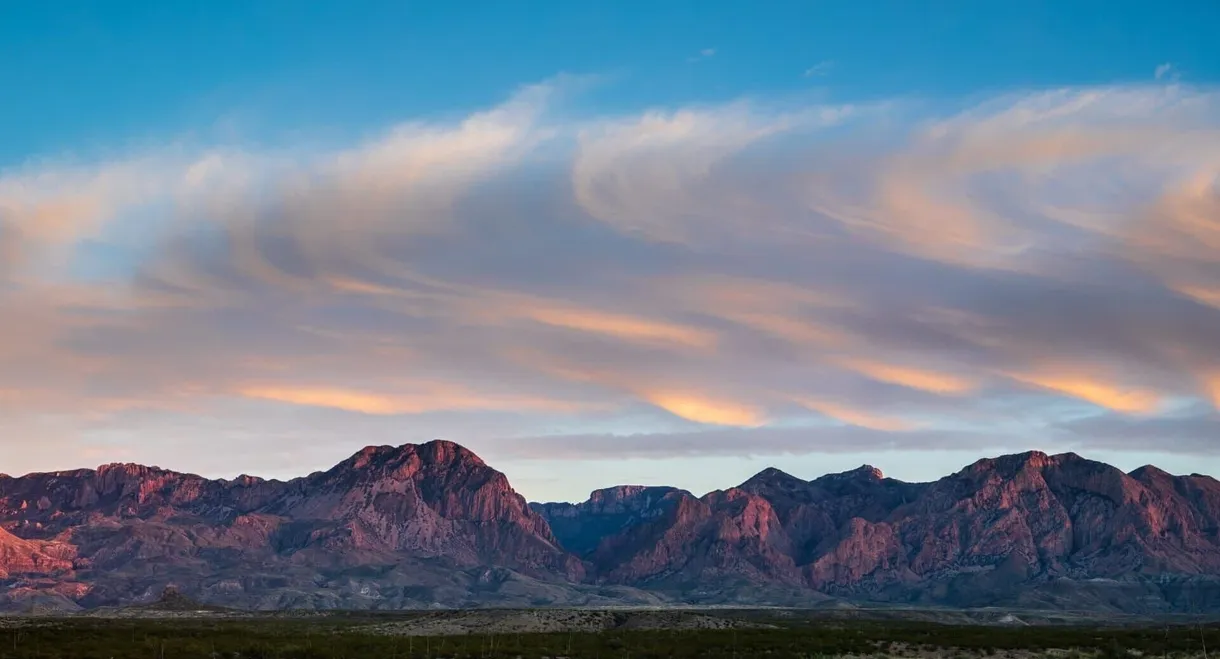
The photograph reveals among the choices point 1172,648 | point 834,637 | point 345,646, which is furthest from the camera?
point 834,637

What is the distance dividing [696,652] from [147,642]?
45841mm

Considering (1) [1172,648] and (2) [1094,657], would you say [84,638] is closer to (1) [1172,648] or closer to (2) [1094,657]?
(2) [1094,657]

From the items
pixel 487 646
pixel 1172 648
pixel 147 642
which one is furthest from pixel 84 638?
pixel 1172 648

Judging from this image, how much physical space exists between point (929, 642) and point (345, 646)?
49.2m

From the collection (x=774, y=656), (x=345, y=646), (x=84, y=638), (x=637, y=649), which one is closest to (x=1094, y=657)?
(x=774, y=656)

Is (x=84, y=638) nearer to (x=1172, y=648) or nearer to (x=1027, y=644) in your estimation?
(x=1027, y=644)

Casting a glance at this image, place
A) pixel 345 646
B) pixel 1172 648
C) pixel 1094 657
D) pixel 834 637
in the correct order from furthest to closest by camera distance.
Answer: pixel 834 637 → pixel 345 646 → pixel 1172 648 → pixel 1094 657

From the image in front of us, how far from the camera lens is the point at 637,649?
104188 millimetres

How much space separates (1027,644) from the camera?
109 metres

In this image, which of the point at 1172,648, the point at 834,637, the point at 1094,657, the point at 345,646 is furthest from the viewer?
the point at 834,637

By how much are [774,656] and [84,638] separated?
60.4 m

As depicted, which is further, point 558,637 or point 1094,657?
point 558,637

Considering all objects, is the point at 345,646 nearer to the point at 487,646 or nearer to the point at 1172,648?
the point at 487,646

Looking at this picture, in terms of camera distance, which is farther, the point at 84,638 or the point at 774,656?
the point at 84,638
